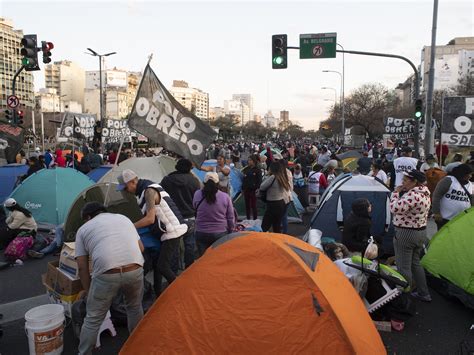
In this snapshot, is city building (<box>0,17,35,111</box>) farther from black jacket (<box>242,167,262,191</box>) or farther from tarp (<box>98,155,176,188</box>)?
black jacket (<box>242,167,262,191</box>)

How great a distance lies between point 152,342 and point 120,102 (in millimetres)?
120833

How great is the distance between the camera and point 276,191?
7.30 metres

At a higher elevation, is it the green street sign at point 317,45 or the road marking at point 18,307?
the green street sign at point 317,45

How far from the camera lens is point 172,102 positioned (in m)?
7.11

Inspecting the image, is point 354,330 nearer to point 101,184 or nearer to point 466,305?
point 466,305

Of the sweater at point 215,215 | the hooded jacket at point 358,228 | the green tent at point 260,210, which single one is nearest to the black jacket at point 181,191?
the sweater at point 215,215

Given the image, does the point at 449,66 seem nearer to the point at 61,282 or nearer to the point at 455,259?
the point at 455,259

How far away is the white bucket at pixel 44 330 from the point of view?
3.90 metres

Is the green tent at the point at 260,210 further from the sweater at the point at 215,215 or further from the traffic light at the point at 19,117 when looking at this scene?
the traffic light at the point at 19,117

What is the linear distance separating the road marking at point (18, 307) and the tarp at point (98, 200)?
5.36ft

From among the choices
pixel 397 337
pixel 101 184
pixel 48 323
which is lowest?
pixel 397 337

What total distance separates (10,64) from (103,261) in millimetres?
117057

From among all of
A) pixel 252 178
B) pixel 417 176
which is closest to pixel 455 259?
pixel 417 176

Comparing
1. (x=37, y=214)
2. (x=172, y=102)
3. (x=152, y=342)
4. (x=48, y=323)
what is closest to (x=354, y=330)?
(x=152, y=342)
